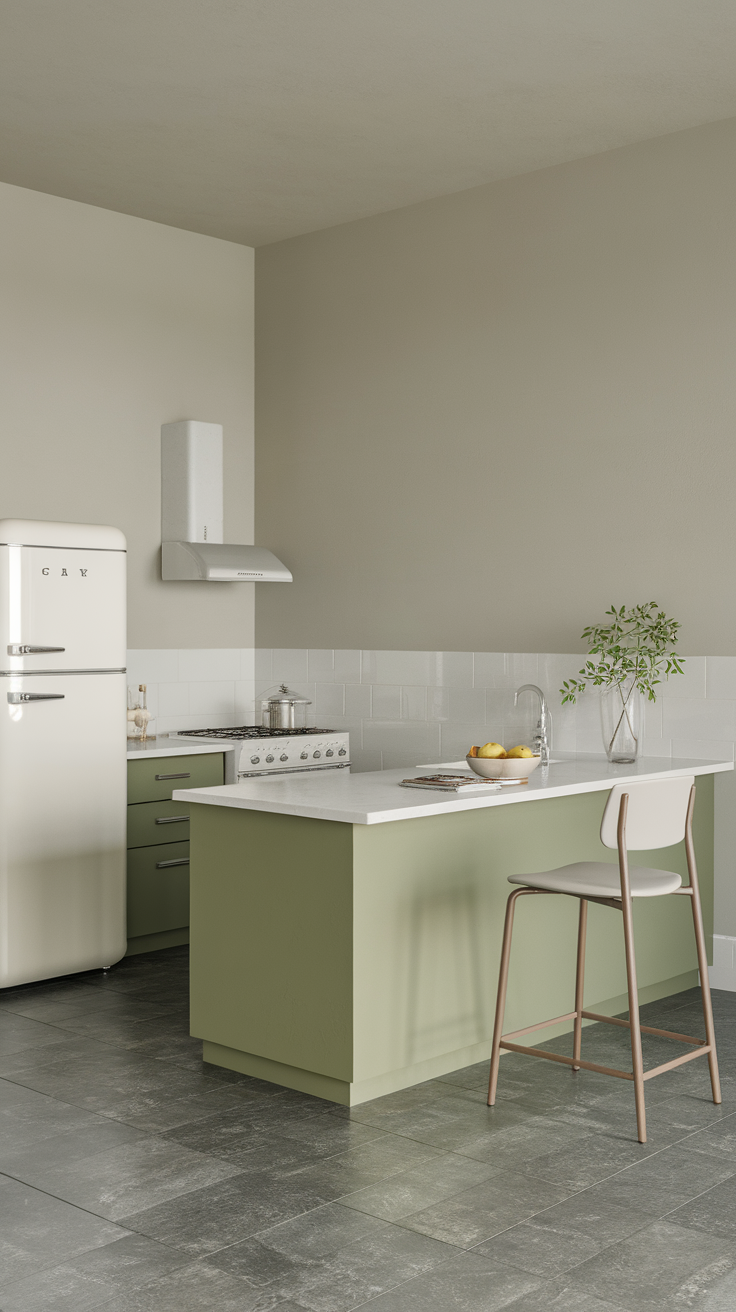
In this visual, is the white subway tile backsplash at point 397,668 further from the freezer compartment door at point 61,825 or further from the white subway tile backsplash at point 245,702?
the freezer compartment door at point 61,825

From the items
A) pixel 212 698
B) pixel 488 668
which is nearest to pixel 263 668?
pixel 212 698

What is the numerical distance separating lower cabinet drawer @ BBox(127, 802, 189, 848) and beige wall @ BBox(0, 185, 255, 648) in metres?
0.96

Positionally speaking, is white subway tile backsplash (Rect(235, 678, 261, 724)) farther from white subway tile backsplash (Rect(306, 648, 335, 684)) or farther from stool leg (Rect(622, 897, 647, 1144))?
stool leg (Rect(622, 897, 647, 1144))

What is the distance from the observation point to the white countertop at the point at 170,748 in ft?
17.5

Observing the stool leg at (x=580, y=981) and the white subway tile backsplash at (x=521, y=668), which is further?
the white subway tile backsplash at (x=521, y=668)

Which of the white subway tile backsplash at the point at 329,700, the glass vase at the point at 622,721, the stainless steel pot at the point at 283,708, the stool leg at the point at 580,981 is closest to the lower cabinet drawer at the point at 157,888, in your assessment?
the stainless steel pot at the point at 283,708

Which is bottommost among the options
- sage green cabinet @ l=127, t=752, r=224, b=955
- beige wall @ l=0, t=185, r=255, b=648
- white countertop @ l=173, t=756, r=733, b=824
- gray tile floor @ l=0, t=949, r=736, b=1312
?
gray tile floor @ l=0, t=949, r=736, b=1312

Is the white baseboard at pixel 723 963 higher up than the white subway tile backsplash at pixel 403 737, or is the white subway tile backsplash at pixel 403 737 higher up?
the white subway tile backsplash at pixel 403 737

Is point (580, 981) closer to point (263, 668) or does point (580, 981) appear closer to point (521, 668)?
point (521, 668)

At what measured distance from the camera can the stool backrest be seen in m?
3.33

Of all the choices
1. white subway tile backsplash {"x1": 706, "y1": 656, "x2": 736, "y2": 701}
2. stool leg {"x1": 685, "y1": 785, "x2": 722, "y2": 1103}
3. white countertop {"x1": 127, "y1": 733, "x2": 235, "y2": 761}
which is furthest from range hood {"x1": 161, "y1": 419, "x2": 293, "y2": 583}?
stool leg {"x1": 685, "y1": 785, "x2": 722, "y2": 1103}

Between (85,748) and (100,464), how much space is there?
1629 mm

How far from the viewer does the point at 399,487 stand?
234 inches

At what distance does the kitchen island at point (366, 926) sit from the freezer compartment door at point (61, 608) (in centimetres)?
118
